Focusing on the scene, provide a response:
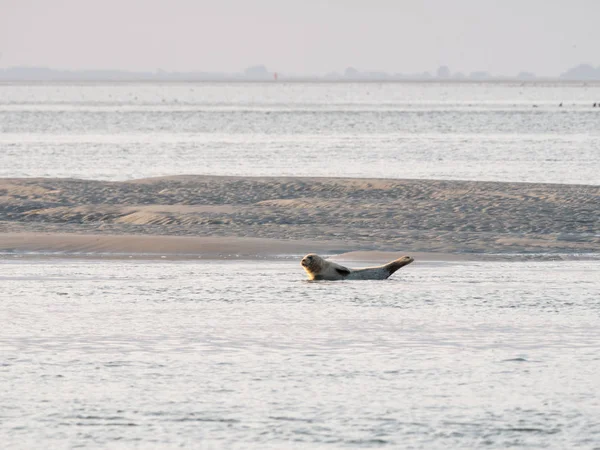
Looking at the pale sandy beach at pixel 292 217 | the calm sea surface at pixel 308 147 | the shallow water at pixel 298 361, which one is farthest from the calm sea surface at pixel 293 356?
the calm sea surface at pixel 308 147

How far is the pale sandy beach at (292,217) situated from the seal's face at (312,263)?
11.0 ft

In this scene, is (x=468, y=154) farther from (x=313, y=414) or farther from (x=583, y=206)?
(x=313, y=414)

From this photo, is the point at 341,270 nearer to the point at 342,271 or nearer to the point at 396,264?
the point at 342,271

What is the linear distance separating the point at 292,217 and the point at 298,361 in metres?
14.1

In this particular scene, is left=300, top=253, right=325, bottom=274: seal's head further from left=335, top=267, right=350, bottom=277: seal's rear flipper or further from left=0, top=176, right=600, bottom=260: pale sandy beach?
left=0, top=176, right=600, bottom=260: pale sandy beach

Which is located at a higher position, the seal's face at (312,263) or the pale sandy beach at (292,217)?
the seal's face at (312,263)

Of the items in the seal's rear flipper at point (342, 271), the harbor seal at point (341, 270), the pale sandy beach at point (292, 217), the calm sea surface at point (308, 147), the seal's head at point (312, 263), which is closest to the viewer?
the seal's head at point (312, 263)

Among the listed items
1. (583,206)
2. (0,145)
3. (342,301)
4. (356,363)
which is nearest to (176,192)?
(583,206)

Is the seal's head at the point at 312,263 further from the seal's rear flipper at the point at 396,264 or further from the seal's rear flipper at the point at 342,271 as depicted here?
the seal's rear flipper at the point at 396,264

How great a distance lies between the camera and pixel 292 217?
25703 mm

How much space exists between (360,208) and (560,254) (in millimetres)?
6510

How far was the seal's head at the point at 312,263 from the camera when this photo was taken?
1702cm

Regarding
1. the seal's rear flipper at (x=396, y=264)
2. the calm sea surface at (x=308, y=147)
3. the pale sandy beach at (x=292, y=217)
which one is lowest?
the calm sea surface at (x=308, y=147)

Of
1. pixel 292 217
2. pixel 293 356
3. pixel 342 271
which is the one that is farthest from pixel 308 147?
pixel 293 356
